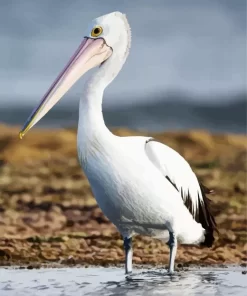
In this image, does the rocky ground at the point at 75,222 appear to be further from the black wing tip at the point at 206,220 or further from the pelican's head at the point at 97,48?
the pelican's head at the point at 97,48

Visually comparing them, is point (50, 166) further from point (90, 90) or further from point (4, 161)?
point (90, 90)

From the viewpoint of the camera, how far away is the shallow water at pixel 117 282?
25.2ft

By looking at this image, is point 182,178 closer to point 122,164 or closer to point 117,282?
point 122,164

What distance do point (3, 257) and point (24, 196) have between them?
25.6ft

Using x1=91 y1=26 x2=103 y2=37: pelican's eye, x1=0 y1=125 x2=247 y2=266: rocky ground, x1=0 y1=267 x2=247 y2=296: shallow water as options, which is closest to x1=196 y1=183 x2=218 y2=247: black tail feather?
x1=0 y1=267 x2=247 y2=296: shallow water

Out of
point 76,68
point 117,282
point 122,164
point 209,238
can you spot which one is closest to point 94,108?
point 122,164

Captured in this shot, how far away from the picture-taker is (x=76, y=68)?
8391 mm

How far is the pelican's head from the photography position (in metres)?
8.30

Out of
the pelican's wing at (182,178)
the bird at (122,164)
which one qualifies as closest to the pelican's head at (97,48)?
the bird at (122,164)

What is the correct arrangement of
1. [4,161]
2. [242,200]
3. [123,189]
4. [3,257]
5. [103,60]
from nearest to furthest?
[123,189] < [103,60] < [3,257] < [242,200] < [4,161]

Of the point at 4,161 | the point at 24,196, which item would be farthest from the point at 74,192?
the point at 4,161

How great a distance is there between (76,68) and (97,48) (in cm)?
27

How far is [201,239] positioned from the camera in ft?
29.1

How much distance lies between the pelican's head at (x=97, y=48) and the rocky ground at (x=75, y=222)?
244cm
